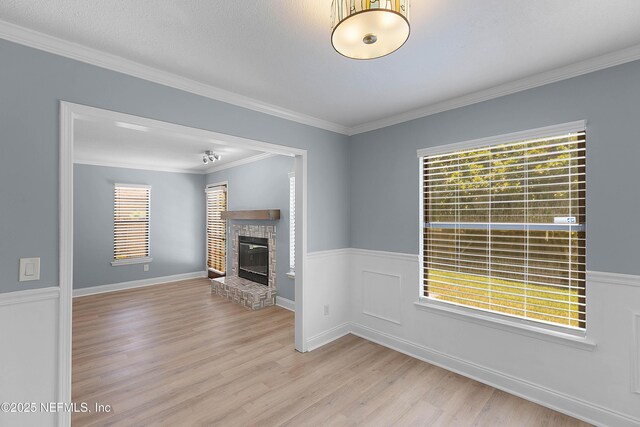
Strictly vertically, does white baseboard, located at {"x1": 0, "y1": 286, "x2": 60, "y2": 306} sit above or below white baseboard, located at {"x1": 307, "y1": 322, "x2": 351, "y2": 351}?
above

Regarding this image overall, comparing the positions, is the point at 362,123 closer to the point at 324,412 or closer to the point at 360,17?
the point at 360,17

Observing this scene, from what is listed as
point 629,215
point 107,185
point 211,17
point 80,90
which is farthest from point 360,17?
point 107,185

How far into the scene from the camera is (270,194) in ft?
17.3

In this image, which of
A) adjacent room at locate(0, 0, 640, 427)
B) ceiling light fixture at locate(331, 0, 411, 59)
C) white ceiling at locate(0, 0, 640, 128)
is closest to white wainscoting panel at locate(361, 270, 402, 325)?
adjacent room at locate(0, 0, 640, 427)

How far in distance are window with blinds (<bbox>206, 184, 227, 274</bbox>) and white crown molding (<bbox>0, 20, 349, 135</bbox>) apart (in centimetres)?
399

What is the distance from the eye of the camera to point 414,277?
125 inches

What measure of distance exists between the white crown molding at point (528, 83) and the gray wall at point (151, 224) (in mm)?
5338

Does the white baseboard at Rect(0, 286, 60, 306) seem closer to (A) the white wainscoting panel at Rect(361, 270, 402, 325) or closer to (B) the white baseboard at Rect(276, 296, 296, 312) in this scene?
(A) the white wainscoting panel at Rect(361, 270, 402, 325)

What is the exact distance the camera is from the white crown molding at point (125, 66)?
1.77m

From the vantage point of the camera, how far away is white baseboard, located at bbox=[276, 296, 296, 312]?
474 centimetres

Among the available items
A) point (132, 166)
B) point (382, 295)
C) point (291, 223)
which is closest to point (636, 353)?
point (382, 295)

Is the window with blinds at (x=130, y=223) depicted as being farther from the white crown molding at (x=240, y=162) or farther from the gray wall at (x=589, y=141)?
the gray wall at (x=589, y=141)

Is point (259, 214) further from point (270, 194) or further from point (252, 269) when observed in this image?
point (252, 269)

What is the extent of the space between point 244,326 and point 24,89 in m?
3.33
